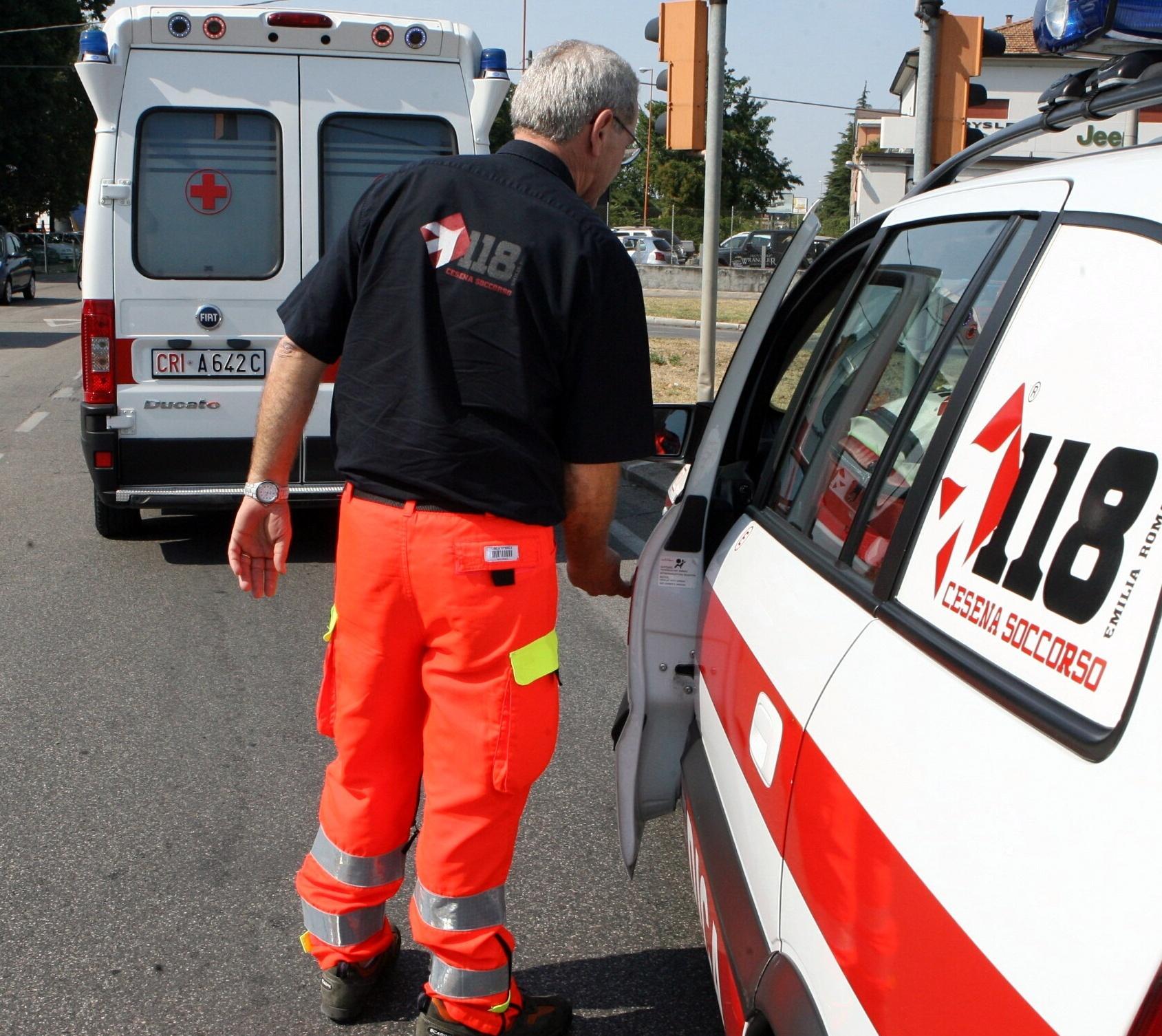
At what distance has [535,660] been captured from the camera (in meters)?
2.35

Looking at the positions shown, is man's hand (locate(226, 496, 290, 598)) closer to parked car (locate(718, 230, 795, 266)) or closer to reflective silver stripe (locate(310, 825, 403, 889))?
reflective silver stripe (locate(310, 825, 403, 889))

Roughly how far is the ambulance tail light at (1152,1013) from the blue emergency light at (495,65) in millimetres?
6170

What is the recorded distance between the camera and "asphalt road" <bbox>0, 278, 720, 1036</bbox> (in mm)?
2836

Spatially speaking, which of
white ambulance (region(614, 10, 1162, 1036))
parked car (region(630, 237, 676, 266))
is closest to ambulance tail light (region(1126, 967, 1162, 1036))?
white ambulance (region(614, 10, 1162, 1036))

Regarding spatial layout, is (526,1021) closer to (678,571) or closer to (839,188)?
(678,571)

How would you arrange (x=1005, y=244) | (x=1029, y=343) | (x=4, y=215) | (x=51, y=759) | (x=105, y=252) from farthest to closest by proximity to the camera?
(x=4, y=215), (x=105, y=252), (x=51, y=759), (x=1005, y=244), (x=1029, y=343)

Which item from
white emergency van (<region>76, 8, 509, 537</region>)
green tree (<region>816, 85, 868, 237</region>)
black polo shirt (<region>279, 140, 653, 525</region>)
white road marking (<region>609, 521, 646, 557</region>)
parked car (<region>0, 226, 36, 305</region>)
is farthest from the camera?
green tree (<region>816, 85, 868, 237</region>)

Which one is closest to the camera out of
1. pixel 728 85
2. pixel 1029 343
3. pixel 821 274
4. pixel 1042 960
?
pixel 1042 960

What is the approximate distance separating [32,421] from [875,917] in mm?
12016

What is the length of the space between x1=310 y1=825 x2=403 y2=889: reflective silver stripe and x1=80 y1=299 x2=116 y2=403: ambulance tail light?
4.47 metres

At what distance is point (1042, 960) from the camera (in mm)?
1117

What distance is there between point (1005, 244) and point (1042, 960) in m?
0.98

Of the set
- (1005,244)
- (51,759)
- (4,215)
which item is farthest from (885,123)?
(4,215)

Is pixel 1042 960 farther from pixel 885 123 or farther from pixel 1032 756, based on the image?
pixel 885 123
